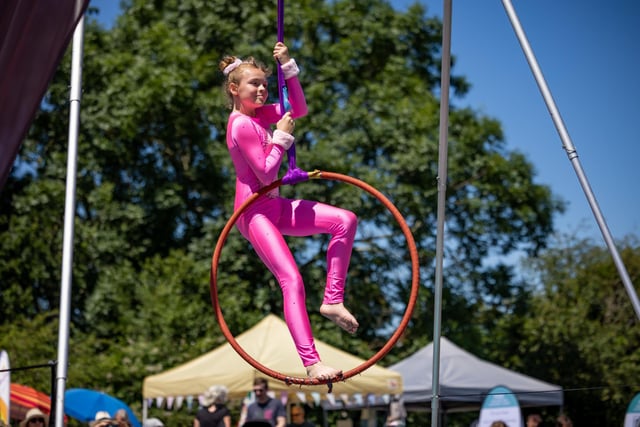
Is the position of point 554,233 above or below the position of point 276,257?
above

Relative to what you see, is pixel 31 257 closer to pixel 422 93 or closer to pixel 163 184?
pixel 163 184

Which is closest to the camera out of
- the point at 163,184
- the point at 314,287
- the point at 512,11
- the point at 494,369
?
the point at 512,11

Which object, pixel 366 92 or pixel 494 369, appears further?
pixel 366 92

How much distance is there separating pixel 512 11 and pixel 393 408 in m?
6.84

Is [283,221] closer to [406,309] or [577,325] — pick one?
[406,309]

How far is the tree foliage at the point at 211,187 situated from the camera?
1577cm

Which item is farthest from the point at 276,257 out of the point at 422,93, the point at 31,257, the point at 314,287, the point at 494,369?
the point at 422,93

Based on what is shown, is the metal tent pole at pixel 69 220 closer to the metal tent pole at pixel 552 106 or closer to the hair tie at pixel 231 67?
the hair tie at pixel 231 67

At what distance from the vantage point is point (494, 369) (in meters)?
11.7

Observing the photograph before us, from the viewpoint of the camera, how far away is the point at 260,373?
946 centimetres

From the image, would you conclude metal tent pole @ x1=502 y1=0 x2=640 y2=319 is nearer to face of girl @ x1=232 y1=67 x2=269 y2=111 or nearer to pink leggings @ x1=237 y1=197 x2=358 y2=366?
pink leggings @ x1=237 y1=197 x2=358 y2=366

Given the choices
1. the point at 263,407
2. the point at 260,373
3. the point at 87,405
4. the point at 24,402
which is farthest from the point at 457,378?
the point at 24,402

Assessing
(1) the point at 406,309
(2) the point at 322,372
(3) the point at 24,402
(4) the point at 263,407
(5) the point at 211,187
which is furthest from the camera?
(5) the point at 211,187

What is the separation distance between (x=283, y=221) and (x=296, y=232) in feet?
0.29
